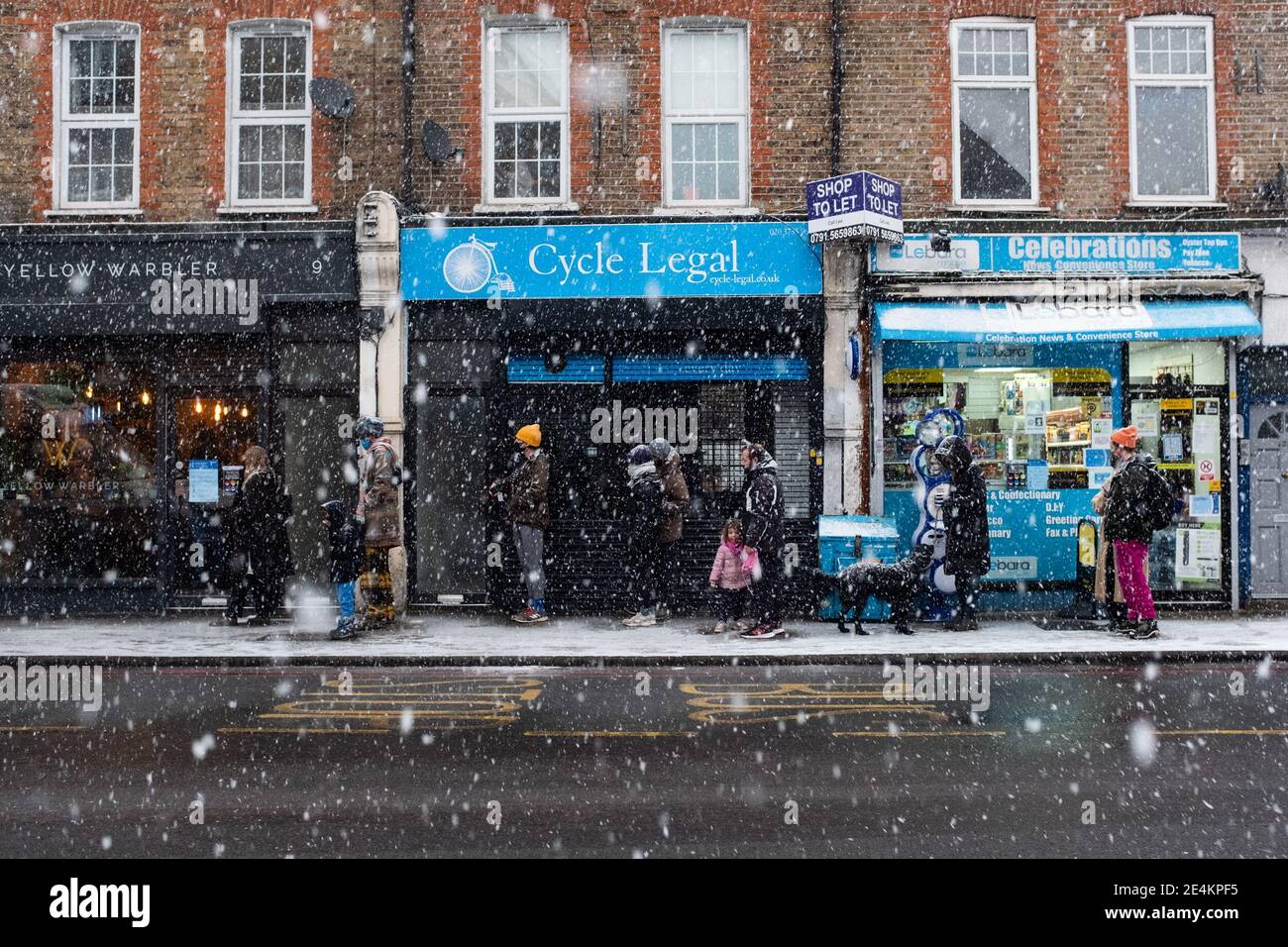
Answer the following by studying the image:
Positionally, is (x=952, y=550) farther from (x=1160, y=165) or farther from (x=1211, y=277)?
(x=1160, y=165)

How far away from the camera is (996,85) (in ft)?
46.7

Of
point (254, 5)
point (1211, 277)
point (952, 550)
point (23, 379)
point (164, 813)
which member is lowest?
point (164, 813)

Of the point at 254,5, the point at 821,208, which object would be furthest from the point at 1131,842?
the point at 254,5

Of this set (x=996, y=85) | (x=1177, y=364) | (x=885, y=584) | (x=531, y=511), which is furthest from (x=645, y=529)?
(x=996, y=85)

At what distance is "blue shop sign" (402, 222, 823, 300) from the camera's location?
45.0 feet

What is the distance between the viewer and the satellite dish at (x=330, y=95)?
13828 millimetres

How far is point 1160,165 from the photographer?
46.8 ft

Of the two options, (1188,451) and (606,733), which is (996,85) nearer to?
(1188,451)

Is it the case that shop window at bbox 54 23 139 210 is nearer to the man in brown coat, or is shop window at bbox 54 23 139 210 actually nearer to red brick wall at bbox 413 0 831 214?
red brick wall at bbox 413 0 831 214

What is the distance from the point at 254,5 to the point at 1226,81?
39.9ft

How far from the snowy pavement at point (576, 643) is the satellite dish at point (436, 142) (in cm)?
567

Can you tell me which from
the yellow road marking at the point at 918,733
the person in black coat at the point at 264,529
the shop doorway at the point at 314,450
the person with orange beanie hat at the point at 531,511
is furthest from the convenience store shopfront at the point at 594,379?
the yellow road marking at the point at 918,733

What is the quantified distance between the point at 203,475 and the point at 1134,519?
10.9m

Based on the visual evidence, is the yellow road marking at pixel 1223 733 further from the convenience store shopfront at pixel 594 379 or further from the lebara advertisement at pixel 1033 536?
the convenience store shopfront at pixel 594 379
